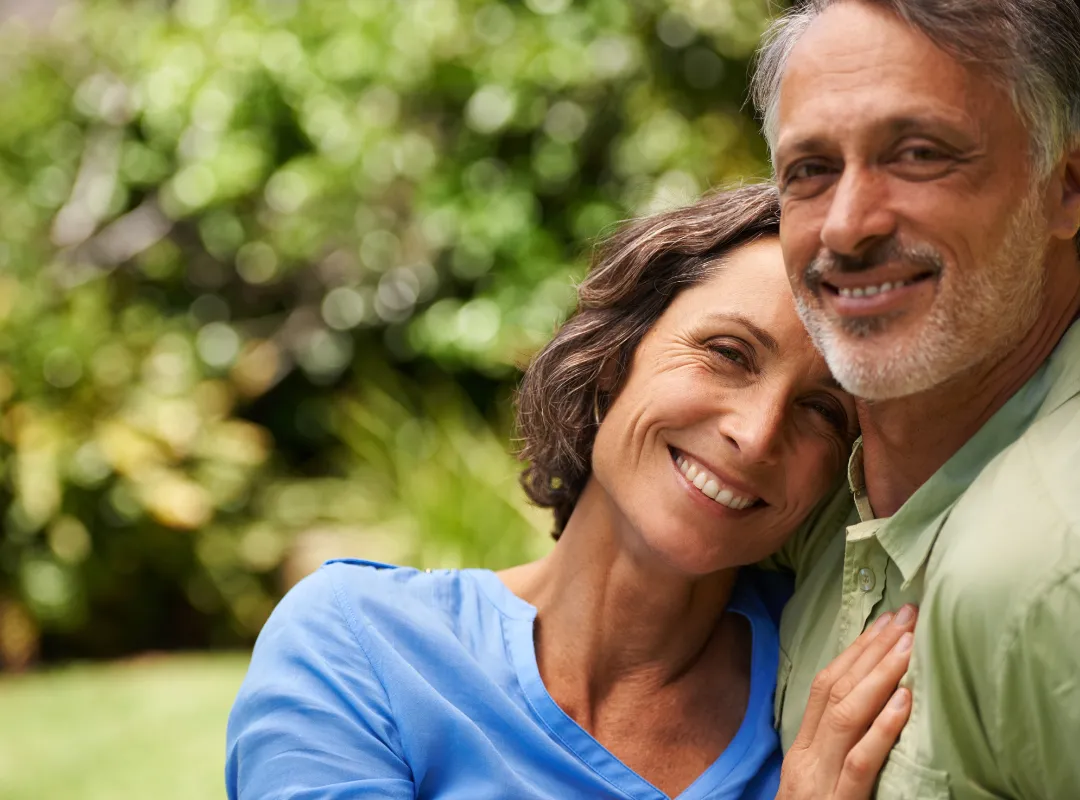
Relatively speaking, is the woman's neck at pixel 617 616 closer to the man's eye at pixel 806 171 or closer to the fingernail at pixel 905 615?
the fingernail at pixel 905 615

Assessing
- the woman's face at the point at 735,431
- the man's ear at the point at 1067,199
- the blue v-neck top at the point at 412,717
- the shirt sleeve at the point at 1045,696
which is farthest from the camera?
the woman's face at the point at 735,431

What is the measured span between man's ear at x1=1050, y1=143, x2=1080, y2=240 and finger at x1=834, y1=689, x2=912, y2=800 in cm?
71

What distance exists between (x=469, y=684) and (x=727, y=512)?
54cm

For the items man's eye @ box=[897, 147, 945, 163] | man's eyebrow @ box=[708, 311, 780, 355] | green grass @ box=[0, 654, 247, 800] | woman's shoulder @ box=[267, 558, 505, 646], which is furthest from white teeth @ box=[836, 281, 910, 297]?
green grass @ box=[0, 654, 247, 800]

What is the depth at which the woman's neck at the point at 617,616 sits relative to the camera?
2.34 meters

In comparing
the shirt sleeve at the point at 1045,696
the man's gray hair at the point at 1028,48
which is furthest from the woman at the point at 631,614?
the man's gray hair at the point at 1028,48

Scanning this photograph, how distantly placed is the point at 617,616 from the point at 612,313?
591 millimetres

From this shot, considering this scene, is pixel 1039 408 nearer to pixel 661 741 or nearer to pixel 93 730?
pixel 661 741

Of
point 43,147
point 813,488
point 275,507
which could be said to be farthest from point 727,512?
point 43,147

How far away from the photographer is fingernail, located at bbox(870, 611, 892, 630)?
191 centimetres

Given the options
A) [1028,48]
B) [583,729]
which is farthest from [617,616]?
[1028,48]

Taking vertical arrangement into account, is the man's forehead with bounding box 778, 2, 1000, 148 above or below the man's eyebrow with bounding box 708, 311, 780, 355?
above

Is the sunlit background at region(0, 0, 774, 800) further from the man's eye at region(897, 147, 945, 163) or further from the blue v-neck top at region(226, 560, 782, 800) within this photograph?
the man's eye at region(897, 147, 945, 163)

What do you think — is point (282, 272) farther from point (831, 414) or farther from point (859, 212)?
point (859, 212)
